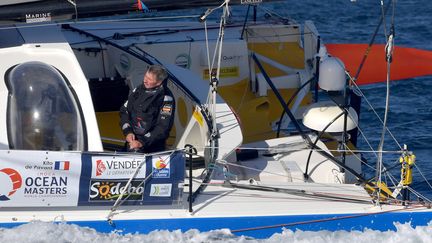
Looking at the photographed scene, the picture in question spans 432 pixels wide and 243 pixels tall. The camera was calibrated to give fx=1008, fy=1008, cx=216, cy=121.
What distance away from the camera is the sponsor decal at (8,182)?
7488 millimetres

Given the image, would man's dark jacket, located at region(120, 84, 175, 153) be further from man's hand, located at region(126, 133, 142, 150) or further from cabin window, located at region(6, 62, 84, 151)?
cabin window, located at region(6, 62, 84, 151)

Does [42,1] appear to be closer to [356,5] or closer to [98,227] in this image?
[98,227]

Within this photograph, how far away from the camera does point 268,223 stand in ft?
25.7

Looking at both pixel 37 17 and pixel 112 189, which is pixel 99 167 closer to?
pixel 112 189

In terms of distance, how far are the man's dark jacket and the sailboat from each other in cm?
29

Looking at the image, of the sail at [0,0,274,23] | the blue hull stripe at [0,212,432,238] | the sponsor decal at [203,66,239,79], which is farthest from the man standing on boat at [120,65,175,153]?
the sponsor decal at [203,66,239,79]

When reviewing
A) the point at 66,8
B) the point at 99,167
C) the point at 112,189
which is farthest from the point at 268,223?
the point at 66,8

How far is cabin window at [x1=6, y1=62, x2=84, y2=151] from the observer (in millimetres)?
8078

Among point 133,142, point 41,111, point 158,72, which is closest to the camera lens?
point 41,111

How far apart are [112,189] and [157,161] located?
0.41 m

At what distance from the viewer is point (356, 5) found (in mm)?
21609

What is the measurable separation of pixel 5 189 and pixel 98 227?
2.46ft

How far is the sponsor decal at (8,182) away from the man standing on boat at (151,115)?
1230mm

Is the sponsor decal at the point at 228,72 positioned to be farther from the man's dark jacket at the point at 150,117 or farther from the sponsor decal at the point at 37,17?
the sponsor decal at the point at 37,17
